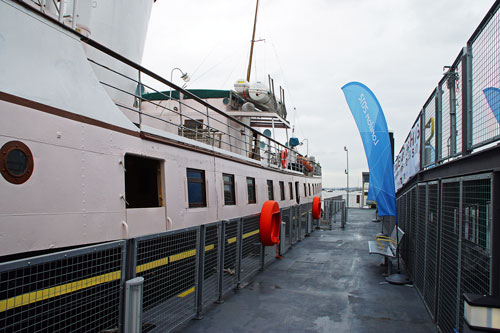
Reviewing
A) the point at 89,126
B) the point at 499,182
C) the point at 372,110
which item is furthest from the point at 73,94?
the point at 372,110

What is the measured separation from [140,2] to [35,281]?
673cm

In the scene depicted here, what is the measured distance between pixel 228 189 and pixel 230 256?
2.31m

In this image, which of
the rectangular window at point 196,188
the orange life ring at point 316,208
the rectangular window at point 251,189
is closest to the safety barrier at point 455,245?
the rectangular window at point 196,188

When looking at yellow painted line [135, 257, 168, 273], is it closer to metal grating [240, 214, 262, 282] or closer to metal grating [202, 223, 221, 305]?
metal grating [202, 223, 221, 305]

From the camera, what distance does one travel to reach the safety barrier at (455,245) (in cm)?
332

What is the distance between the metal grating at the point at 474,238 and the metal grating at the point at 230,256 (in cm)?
378

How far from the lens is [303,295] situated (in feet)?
22.5

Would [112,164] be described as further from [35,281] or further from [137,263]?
[35,281]

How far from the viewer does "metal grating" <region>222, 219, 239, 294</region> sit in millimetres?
6478

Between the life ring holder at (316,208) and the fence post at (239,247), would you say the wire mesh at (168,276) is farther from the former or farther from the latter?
the life ring holder at (316,208)

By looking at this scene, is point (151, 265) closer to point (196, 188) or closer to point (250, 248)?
point (196, 188)

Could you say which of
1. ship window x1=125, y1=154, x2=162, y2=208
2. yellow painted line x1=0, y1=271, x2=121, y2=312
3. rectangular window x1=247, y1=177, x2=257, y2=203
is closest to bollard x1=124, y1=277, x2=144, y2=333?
yellow painted line x1=0, y1=271, x2=121, y2=312

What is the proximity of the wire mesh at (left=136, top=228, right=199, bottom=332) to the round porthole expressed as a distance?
1.34m

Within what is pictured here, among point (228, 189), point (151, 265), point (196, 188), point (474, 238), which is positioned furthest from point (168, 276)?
point (228, 189)
